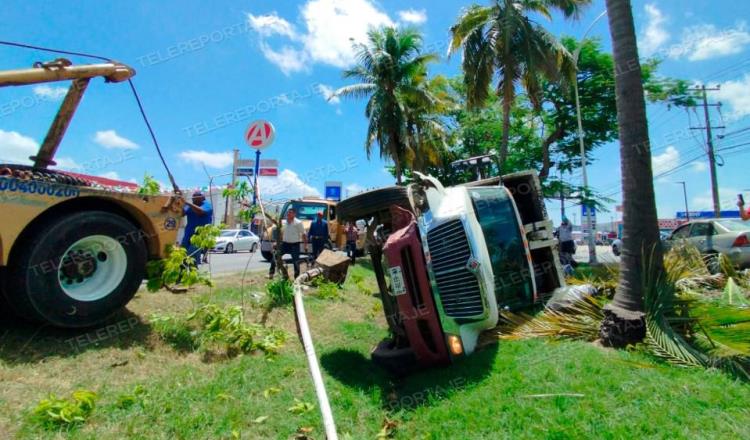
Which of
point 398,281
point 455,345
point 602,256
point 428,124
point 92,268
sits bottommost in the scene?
point 602,256

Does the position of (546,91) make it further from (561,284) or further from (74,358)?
(74,358)

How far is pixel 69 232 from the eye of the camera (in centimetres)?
361

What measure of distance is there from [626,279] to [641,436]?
2213mm

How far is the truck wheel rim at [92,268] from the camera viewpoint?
373 cm

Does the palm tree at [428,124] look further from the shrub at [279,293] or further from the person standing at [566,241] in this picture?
the shrub at [279,293]

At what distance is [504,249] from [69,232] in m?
4.76

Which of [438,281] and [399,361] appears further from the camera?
[399,361]

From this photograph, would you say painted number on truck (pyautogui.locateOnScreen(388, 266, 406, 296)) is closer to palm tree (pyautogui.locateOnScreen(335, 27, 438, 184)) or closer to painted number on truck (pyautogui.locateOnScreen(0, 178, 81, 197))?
painted number on truck (pyautogui.locateOnScreen(0, 178, 81, 197))

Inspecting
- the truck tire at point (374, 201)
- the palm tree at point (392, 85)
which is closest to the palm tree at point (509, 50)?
the palm tree at point (392, 85)

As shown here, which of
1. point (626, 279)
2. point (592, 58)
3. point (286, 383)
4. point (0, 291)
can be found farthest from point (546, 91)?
point (0, 291)

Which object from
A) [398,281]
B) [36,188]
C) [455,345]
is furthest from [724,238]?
[36,188]

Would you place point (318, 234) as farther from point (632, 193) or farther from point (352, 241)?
point (632, 193)

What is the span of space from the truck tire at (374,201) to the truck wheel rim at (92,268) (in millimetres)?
2339

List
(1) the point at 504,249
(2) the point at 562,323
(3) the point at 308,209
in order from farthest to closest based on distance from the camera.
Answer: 1. (3) the point at 308,209
2. (1) the point at 504,249
3. (2) the point at 562,323
